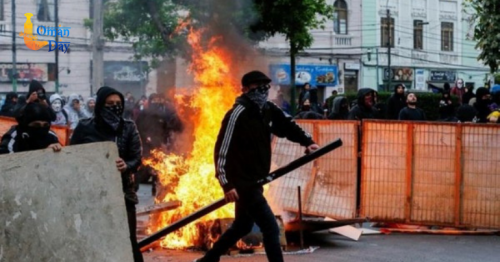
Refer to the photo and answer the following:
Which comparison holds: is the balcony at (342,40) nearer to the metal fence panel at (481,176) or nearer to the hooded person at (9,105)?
the hooded person at (9,105)

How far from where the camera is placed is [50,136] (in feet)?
21.9

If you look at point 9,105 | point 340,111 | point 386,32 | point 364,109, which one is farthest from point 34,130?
point 386,32

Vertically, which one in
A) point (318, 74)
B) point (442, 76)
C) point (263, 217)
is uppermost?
point (442, 76)

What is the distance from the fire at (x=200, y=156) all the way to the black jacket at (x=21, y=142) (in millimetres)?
2319

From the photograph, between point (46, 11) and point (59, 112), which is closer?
point (59, 112)

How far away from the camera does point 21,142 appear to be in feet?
21.9

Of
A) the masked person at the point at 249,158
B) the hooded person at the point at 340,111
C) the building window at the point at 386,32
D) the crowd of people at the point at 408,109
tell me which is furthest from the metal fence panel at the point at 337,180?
the building window at the point at 386,32

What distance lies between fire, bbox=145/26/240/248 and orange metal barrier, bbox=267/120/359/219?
150 centimetres

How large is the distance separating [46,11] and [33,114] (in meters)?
25.3

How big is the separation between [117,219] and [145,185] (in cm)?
1055

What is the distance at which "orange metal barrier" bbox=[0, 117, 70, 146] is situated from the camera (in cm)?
1137

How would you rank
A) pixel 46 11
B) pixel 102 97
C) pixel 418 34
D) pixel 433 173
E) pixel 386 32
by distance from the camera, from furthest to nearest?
pixel 418 34 → pixel 386 32 → pixel 46 11 → pixel 433 173 → pixel 102 97

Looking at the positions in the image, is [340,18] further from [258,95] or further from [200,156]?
[258,95]

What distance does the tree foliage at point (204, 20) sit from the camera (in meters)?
11.1
